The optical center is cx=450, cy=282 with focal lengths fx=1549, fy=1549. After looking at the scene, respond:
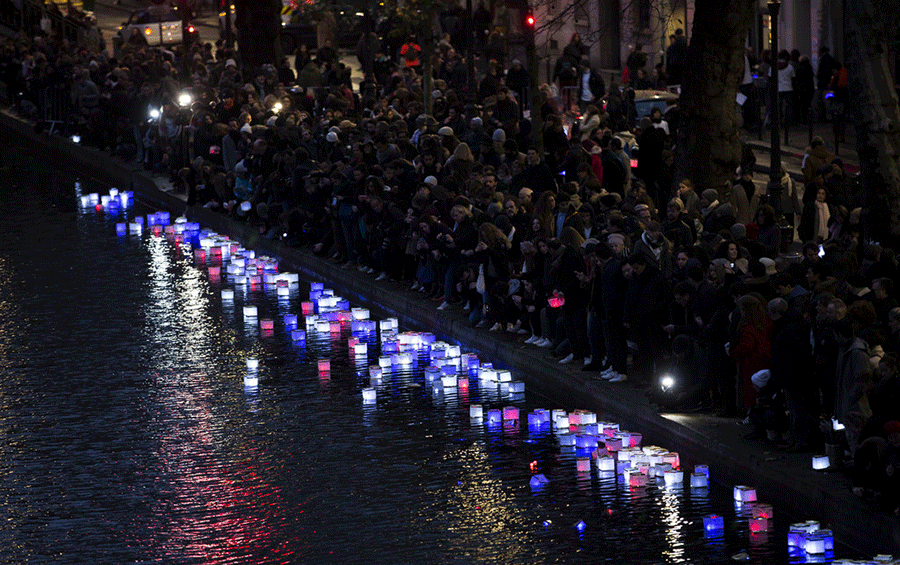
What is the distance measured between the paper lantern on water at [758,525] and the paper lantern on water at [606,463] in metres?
1.99

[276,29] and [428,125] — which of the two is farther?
[276,29]

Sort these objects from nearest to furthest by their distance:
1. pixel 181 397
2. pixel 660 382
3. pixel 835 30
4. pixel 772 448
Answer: pixel 772 448 → pixel 660 382 → pixel 181 397 → pixel 835 30

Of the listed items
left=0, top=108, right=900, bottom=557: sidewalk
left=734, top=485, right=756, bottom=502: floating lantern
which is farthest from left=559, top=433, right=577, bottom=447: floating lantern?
left=734, top=485, right=756, bottom=502: floating lantern

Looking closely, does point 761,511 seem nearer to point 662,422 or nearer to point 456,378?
point 662,422

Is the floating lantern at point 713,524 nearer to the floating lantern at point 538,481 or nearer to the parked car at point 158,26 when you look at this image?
the floating lantern at point 538,481

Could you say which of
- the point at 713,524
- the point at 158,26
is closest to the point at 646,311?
the point at 713,524

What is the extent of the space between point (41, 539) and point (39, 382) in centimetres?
589

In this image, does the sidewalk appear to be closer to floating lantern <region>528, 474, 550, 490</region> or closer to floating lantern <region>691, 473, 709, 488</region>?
floating lantern <region>691, 473, 709, 488</region>

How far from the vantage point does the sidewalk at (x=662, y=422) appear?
457 inches

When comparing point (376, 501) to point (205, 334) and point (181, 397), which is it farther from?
point (205, 334)

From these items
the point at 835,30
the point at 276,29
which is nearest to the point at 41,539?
the point at 835,30

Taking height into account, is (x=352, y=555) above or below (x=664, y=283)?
below

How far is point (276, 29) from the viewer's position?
41.8m

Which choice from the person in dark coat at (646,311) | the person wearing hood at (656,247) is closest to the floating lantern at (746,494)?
the person in dark coat at (646,311)
